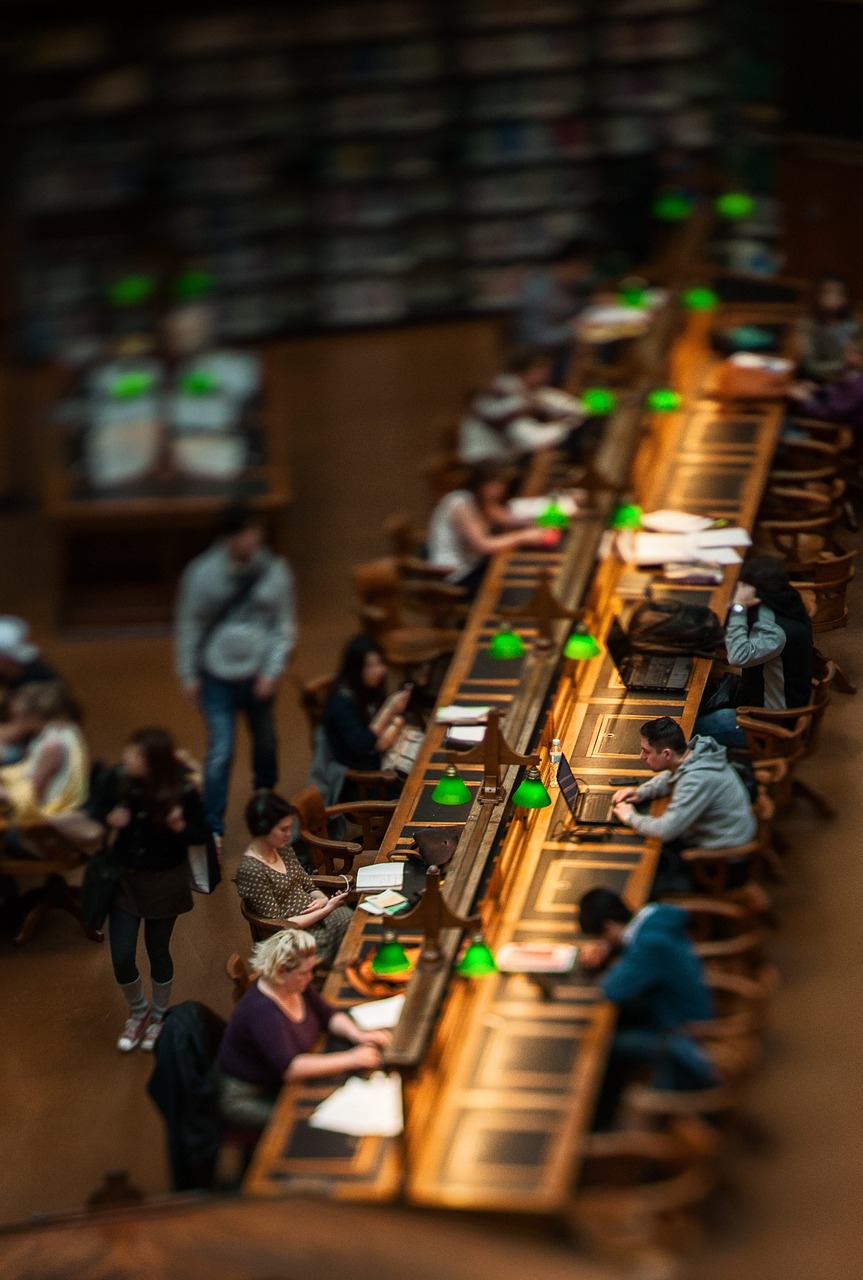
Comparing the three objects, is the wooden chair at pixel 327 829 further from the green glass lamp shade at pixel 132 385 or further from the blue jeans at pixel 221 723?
the green glass lamp shade at pixel 132 385

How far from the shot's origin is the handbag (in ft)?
27.4

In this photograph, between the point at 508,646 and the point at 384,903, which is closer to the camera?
the point at 384,903

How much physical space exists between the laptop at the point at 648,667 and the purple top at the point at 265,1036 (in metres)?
2.39

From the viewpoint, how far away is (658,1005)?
683 cm

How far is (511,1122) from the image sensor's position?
6531 millimetres

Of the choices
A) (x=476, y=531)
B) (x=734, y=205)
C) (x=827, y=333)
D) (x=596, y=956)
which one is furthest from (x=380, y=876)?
(x=734, y=205)

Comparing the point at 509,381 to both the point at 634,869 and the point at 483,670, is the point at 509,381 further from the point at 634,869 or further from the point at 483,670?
the point at 634,869

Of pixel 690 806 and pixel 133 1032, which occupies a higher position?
pixel 690 806

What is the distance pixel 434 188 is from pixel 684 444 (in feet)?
16.7

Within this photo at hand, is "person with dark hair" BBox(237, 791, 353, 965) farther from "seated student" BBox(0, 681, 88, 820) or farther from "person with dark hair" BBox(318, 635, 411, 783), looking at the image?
"seated student" BBox(0, 681, 88, 820)

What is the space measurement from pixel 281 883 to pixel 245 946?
1097mm

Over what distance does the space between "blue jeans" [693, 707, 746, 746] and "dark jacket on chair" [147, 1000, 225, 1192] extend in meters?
2.60

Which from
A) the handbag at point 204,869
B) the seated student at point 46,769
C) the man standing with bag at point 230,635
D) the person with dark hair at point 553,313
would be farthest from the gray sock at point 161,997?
the person with dark hair at point 553,313

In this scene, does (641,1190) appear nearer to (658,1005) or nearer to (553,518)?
(658,1005)
